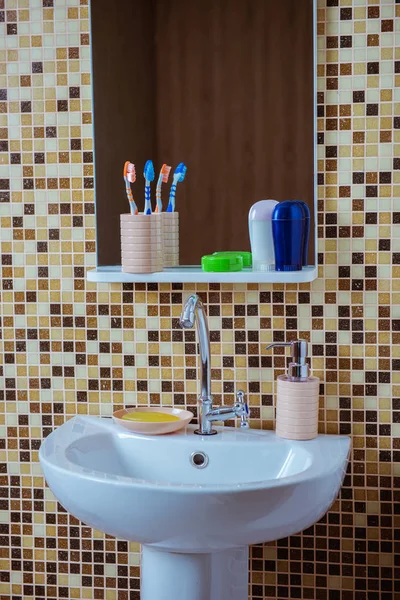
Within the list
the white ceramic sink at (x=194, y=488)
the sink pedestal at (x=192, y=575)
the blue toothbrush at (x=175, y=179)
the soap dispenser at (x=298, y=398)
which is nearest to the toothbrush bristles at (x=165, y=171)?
the blue toothbrush at (x=175, y=179)

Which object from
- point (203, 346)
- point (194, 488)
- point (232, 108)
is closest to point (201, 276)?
point (203, 346)

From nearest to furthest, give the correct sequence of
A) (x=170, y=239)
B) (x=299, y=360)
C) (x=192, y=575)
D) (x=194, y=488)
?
(x=194, y=488) < (x=192, y=575) < (x=299, y=360) < (x=170, y=239)

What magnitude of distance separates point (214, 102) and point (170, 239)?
1.03ft

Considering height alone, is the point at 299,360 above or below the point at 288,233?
below

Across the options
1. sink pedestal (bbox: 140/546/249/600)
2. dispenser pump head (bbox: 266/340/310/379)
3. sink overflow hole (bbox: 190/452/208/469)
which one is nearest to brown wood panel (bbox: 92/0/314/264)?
dispenser pump head (bbox: 266/340/310/379)

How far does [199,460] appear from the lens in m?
1.71

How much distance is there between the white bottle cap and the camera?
1725mm

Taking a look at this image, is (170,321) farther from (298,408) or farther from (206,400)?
(298,408)

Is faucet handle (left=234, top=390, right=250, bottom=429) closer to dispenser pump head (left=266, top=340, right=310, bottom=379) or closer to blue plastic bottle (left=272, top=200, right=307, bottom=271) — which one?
dispenser pump head (left=266, top=340, right=310, bottom=379)

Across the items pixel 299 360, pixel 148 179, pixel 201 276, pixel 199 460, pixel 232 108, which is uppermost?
pixel 232 108

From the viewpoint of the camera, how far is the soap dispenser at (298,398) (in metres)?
1.68

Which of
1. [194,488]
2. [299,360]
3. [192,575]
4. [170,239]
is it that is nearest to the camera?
[194,488]

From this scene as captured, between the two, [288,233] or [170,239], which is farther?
[170,239]

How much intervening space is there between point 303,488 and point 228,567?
0.31 meters
